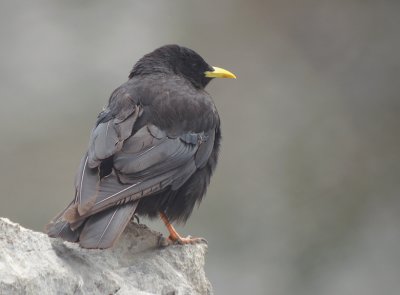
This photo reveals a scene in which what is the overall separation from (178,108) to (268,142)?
9.82 m

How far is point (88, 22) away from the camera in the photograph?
63.5 feet

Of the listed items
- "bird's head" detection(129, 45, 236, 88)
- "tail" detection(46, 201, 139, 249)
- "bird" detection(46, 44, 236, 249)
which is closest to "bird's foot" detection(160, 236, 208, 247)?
"bird" detection(46, 44, 236, 249)

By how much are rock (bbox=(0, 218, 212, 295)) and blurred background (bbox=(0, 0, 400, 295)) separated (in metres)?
6.86

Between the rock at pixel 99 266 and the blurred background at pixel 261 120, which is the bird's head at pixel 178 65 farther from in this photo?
the blurred background at pixel 261 120

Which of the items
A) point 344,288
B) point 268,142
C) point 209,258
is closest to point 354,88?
point 268,142

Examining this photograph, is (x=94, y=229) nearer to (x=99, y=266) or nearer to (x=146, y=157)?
(x=99, y=266)

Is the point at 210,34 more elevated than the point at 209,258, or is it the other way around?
the point at 210,34

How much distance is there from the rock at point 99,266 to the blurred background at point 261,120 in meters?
6.86

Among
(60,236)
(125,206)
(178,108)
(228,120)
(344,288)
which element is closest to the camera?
(60,236)

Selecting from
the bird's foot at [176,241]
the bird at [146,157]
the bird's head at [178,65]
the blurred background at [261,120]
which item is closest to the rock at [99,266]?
the bird's foot at [176,241]

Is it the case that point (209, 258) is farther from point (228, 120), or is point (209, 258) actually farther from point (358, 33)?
point (358, 33)

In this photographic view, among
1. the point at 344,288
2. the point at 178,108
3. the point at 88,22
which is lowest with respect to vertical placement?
the point at 344,288

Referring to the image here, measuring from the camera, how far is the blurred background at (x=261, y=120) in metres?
16.6

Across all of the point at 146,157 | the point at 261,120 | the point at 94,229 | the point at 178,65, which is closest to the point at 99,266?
the point at 94,229
